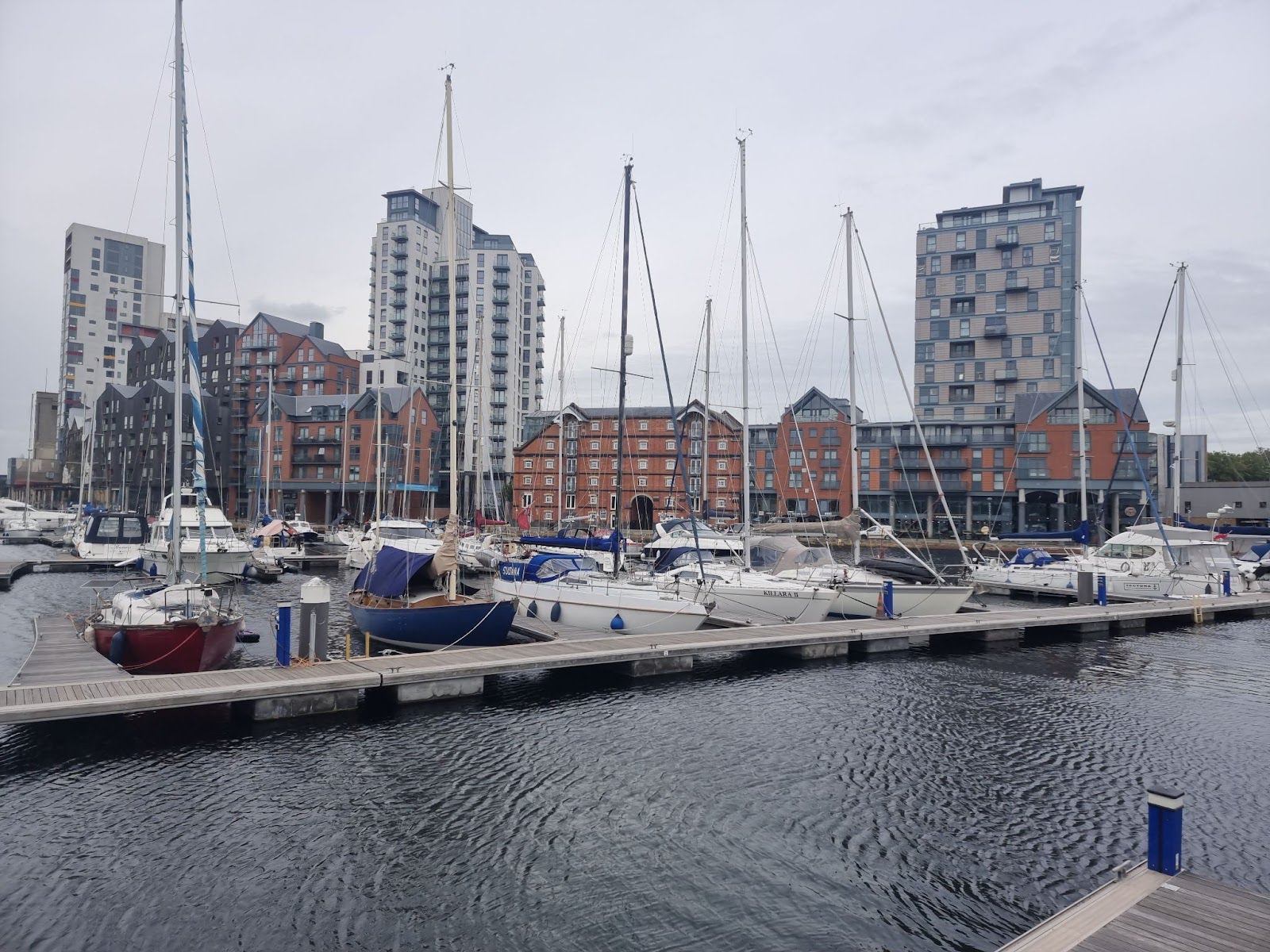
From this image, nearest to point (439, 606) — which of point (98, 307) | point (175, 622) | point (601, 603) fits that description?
point (601, 603)

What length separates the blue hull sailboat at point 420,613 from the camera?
2109 centimetres

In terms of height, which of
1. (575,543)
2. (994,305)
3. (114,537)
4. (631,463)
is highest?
(994,305)

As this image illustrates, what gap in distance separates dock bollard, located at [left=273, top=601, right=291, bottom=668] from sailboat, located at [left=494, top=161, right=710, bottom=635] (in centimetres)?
918

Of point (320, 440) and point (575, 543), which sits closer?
point (575, 543)

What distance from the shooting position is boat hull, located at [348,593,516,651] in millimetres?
21047

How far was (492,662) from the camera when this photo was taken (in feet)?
60.2

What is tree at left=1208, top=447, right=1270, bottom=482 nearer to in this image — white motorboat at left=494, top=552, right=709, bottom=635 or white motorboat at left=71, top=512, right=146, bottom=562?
white motorboat at left=494, top=552, right=709, bottom=635

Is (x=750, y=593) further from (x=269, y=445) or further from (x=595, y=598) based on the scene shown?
(x=269, y=445)

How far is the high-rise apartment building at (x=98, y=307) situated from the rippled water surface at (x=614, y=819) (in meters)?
169

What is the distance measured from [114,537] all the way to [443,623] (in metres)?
44.0

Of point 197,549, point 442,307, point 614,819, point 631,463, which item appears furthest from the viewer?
point 442,307

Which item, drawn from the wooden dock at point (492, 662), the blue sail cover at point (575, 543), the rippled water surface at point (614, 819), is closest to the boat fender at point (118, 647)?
the wooden dock at point (492, 662)

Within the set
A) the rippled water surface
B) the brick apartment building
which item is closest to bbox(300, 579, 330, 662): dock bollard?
the rippled water surface

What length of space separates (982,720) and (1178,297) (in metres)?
35.6
